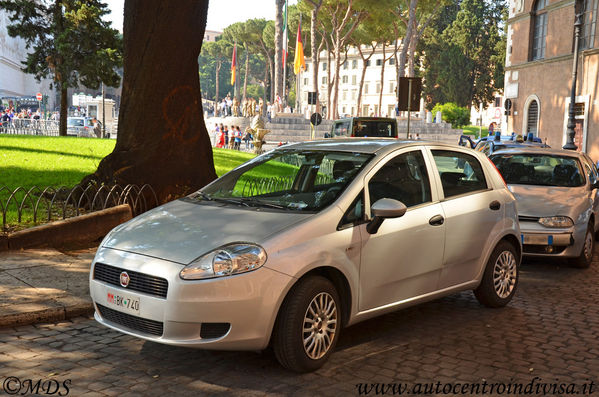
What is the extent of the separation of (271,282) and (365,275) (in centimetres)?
93

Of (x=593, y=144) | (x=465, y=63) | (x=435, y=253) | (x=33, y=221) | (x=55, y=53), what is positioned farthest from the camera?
(x=465, y=63)

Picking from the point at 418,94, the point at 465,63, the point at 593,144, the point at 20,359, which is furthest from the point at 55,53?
the point at 465,63

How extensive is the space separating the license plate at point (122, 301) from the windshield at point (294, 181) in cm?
122

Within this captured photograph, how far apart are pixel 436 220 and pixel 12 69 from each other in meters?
82.3

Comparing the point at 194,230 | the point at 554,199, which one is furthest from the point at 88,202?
the point at 554,199

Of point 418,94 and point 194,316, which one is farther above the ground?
point 418,94

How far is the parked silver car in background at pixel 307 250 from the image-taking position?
14.2 ft

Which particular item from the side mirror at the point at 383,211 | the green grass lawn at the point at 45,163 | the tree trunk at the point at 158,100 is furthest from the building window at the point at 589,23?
the side mirror at the point at 383,211

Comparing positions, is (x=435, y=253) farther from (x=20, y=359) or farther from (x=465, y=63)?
(x=465, y=63)

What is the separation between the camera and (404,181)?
5.61m

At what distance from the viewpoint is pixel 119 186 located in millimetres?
9836

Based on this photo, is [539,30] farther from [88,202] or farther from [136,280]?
[136,280]

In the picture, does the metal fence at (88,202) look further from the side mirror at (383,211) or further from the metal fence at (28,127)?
the metal fence at (28,127)

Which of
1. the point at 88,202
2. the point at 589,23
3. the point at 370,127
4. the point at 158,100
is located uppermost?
the point at 589,23
